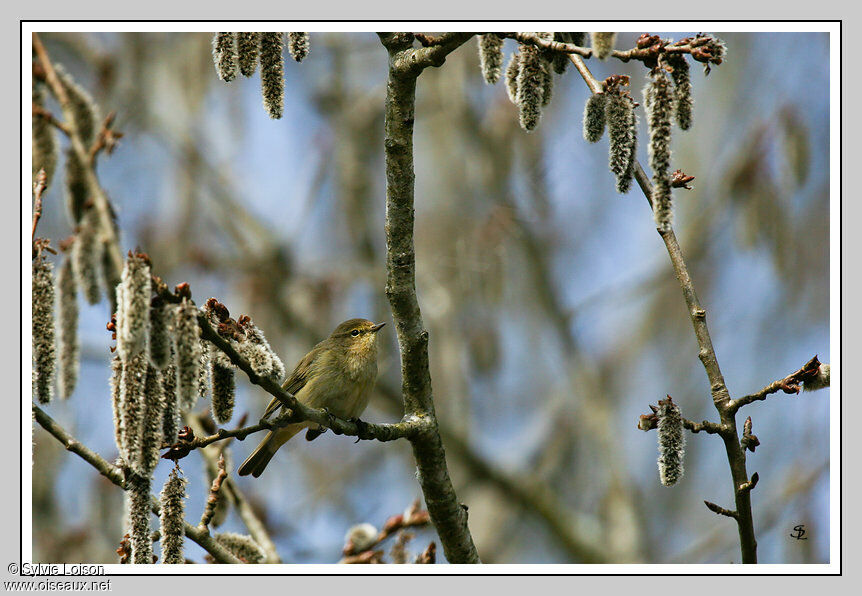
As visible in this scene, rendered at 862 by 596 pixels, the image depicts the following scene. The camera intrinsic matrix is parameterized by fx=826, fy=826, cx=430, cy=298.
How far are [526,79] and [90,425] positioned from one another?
4.19m

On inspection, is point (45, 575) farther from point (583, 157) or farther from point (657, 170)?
point (583, 157)

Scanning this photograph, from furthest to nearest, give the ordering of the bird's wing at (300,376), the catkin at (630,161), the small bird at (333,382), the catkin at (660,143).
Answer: the bird's wing at (300,376), the small bird at (333,382), the catkin at (630,161), the catkin at (660,143)

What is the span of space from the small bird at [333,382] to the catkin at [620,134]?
84.7 inches

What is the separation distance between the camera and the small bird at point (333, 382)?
13.6ft

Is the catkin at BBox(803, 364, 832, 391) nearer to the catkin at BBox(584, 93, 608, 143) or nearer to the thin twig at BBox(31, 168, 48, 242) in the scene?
the catkin at BBox(584, 93, 608, 143)

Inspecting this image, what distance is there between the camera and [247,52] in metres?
2.42

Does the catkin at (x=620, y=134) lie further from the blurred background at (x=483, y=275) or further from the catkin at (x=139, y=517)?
the blurred background at (x=483, y=275)

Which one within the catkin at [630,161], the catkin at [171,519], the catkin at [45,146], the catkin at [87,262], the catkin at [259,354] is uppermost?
the catkin at [45,146]

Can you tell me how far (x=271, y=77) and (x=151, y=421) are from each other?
1061mm

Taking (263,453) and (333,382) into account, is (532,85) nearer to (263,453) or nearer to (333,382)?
(333,382)

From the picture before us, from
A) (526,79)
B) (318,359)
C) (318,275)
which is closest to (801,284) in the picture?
(318,359)

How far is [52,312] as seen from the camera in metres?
2.30

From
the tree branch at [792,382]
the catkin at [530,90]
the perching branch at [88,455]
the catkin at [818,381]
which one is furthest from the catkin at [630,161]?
the perching branch at [88,455]

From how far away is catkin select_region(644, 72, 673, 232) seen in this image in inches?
83.0
